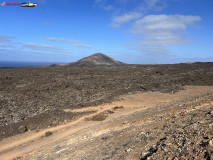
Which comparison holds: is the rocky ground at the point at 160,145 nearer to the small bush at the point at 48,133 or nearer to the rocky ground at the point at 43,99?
→ the small bush at the point at 48,133

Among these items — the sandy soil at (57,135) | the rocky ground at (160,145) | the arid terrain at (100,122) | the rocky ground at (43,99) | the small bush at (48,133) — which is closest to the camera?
the rocky ground at (160,145)

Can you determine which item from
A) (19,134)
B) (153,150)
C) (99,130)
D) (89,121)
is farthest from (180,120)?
(19,134)

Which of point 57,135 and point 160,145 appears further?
point 57,135

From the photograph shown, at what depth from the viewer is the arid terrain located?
665cm

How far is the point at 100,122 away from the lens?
14883 mm

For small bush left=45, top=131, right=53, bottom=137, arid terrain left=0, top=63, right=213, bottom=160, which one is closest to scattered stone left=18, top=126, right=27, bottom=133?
arid terrain left=0, top=63, right=213, bottom=160

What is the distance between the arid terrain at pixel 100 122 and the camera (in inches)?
262

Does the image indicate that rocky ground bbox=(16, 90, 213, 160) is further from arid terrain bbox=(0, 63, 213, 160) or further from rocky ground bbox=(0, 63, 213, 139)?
rocky ground bbox=(0, 63, 213, 139)

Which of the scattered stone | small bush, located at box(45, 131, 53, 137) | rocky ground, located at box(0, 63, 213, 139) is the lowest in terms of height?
the scattered stone

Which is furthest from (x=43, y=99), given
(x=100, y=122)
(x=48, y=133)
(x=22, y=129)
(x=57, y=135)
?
(x=100, y=122)

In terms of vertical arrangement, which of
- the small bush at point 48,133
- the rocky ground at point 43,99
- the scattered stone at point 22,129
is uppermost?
the rocky ground at point 43,99

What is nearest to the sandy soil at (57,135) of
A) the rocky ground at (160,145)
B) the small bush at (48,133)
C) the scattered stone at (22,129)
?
the small bush at (48,133)

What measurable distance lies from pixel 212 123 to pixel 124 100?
1594 centimetres

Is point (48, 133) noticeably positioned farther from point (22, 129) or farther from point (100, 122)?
point (100, 122)
